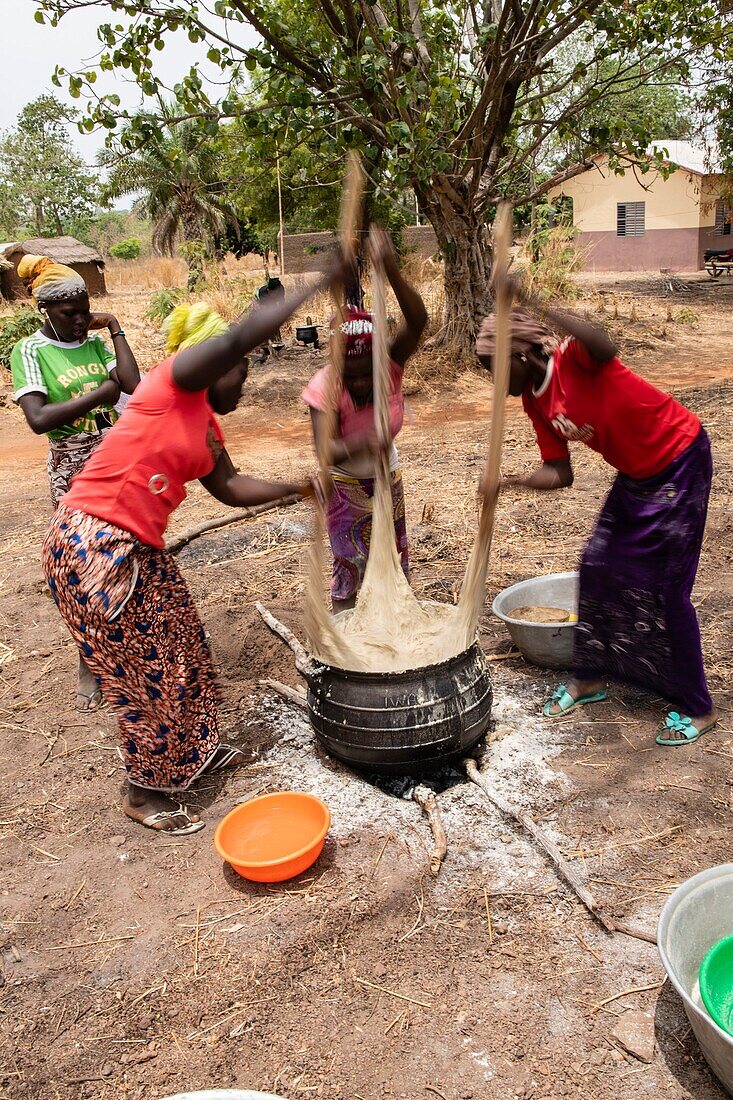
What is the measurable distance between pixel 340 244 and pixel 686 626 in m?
1.64

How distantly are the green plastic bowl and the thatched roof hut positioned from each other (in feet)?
64.6

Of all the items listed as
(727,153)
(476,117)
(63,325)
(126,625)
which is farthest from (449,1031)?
(727,153)

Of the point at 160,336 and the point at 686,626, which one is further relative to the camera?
the point at 160,336

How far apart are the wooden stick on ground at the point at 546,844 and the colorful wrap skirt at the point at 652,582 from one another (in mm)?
679

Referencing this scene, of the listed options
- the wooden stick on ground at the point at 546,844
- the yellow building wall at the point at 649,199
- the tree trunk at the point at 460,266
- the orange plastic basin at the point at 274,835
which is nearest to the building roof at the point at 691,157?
the yellow building wall at the point at 649,199

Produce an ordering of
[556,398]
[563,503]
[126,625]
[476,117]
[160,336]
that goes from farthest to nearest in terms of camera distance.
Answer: [160,336] < [476,117] < [563,503] < [556,398] < [126,625]

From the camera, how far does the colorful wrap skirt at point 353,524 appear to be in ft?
10.2

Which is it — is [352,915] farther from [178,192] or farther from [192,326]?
[178,192]

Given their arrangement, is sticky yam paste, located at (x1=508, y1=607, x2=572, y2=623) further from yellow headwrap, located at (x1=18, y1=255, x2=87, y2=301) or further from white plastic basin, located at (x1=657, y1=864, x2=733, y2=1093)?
yellow headwrap, located at (x1=18, y1=255, x2=87, y2=301)

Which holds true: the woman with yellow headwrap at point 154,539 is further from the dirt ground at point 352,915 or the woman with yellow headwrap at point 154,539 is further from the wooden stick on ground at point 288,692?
the wooden stick on ground at point 288,692

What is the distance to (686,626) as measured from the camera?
2.71m

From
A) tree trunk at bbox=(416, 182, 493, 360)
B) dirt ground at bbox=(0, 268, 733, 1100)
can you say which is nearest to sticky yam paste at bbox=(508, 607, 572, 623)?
dirt ground at bbox=(0, 268, 733, 1100)

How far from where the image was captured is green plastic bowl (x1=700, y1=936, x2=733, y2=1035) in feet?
5.84

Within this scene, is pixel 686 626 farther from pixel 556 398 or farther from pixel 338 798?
pixel 338 798
